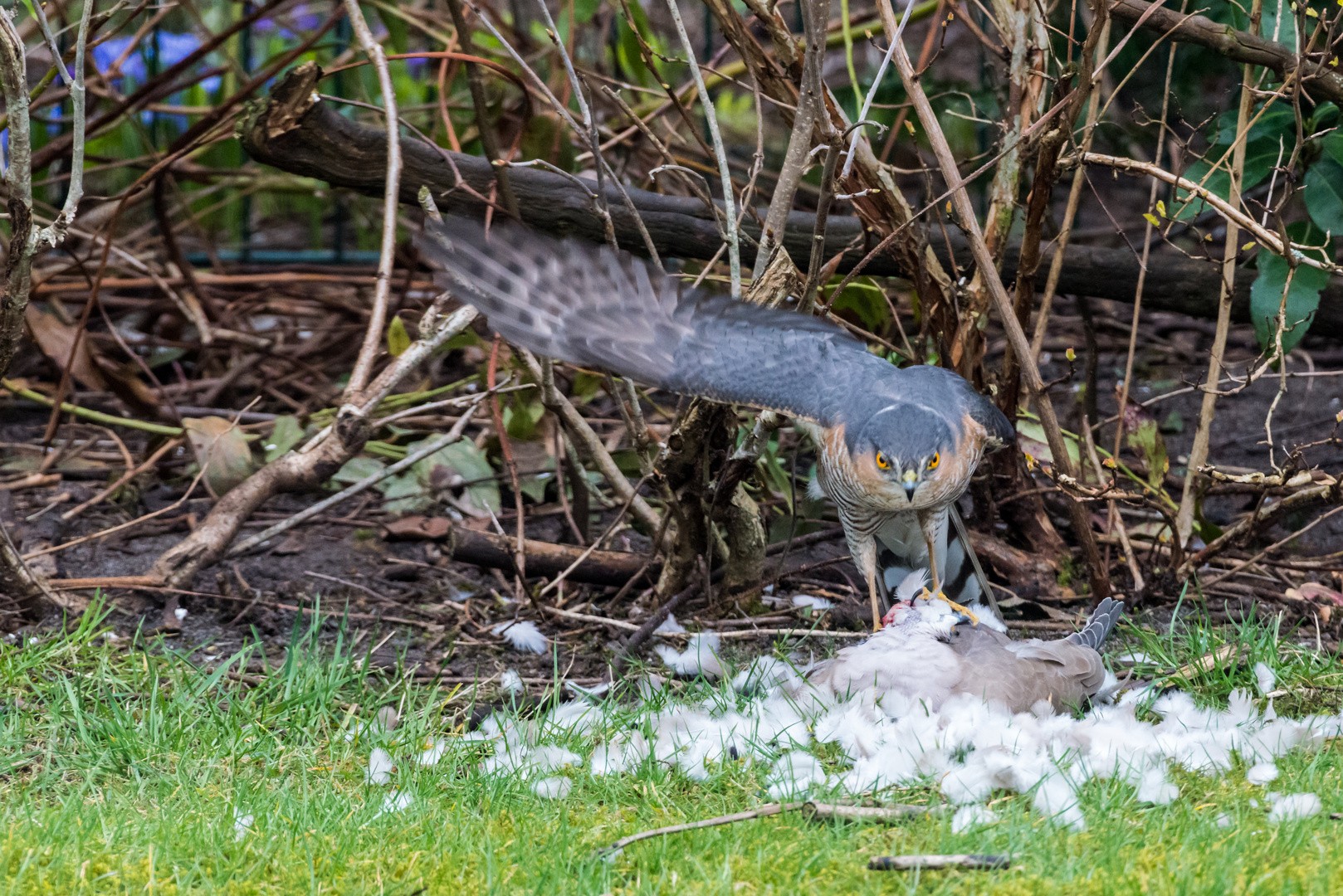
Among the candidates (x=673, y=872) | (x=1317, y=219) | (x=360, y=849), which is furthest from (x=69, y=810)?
(x=1317, y=219)

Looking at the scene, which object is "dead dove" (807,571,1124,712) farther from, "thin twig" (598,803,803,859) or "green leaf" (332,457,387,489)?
"green leaf" (332,457,387,489)

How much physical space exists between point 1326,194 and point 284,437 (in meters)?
3.56

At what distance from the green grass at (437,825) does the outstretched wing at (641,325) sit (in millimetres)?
949

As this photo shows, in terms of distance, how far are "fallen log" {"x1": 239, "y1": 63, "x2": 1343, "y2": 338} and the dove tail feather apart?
1108 millimetres

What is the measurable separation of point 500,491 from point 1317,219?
2945 millimetres

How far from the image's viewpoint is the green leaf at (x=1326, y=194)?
3812 mm

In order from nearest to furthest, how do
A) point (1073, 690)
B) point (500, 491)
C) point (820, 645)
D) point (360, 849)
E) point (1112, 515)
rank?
point (360, 849) < point (1073, 690) < point (820, 645) < point (1112, 515) < point (500, 491)

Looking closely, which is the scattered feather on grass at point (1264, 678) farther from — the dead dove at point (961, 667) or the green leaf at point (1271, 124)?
the green leaf at point (1271, 124)

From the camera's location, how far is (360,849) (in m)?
2.25

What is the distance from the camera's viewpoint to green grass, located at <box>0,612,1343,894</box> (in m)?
2.07

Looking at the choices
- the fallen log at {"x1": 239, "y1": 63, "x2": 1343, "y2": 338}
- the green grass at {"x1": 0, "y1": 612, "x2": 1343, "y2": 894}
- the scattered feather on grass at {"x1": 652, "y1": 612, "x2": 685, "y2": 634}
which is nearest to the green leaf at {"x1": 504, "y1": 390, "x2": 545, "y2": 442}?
the fallen log at {"x1": 239, "y1": 63, "x2": 1343, "y2": 338}

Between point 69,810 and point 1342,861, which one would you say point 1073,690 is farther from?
point 69,810

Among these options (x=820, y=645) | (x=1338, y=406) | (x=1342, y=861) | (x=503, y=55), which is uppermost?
(x=503, y=55)

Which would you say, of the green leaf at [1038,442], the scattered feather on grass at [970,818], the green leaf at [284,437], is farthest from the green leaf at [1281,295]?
the green leaf at [284,437]
